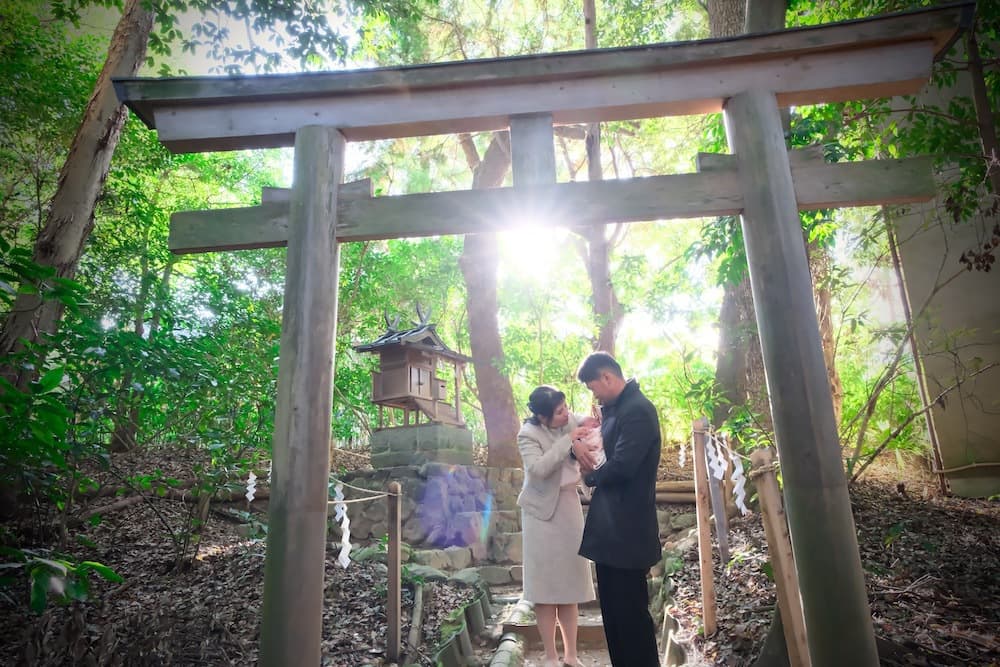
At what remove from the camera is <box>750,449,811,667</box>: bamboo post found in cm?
280

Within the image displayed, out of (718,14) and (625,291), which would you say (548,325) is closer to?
(625,291)

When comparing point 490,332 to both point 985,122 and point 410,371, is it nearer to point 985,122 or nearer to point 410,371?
point 410,371

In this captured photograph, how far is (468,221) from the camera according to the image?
11.2ft

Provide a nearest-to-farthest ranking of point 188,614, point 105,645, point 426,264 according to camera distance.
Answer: point 105,645 < point 188,614 < point 426,264

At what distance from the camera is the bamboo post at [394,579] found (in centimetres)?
417

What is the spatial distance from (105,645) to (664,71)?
450 cm

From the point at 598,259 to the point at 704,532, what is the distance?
7900 millimetres

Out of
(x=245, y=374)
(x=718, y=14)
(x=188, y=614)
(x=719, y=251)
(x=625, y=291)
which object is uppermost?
(x=718, y=14)

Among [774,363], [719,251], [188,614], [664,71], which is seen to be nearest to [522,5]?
[719,251]

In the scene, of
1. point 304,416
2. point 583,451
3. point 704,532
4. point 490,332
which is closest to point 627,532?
point 583,451

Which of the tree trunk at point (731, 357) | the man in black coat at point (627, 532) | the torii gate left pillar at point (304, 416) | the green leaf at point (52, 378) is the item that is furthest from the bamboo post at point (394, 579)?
the tree trunk at point (731, 357)

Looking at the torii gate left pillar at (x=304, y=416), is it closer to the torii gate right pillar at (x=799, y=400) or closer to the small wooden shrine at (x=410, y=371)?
the torii gate right pillar at (x=799, y=400)

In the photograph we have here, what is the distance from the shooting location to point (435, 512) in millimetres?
8891

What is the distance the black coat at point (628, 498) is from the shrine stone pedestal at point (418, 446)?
673 centimetres
